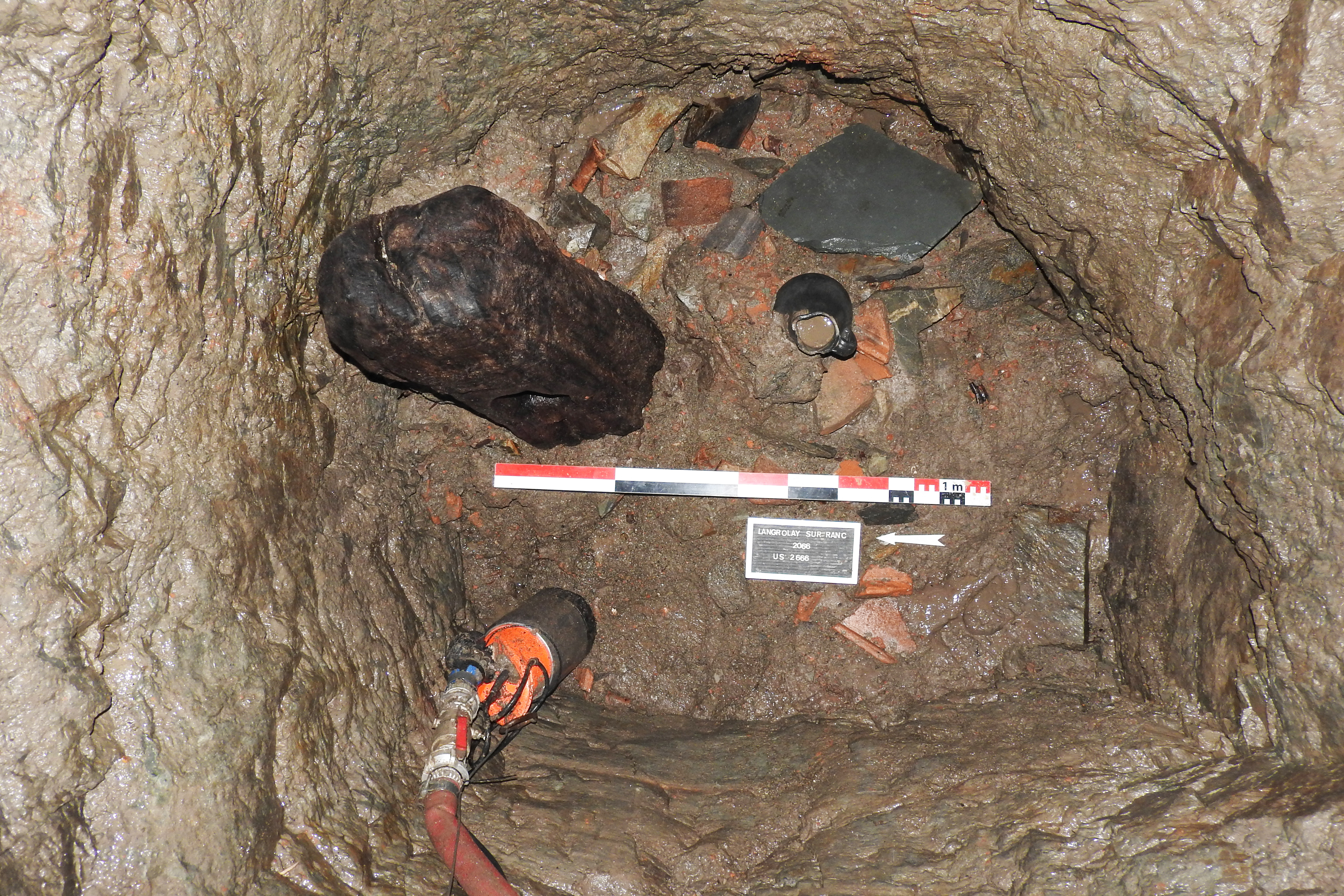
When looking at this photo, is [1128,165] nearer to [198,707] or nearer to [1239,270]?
[1239,270]

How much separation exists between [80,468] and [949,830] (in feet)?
7.66

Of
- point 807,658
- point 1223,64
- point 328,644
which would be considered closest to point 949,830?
point 807,658

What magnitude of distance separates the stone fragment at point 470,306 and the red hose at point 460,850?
1.18m

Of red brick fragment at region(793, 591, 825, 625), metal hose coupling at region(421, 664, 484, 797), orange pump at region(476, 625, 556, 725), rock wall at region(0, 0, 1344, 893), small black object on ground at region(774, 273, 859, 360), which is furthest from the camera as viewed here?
red brick fragment at region(793, 591, 825, 625)

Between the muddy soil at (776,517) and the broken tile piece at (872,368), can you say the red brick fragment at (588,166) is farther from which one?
the broken tile piece at (872,368)

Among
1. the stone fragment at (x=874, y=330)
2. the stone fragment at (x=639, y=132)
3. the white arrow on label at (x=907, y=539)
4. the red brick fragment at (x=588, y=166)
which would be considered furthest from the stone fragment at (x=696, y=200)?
the white arrow on label at (x=907, y=539)

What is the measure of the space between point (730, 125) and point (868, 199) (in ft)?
1.92

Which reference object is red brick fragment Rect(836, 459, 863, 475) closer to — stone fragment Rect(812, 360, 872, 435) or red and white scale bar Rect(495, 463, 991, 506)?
red and white scale bar Rect(495, 463, 991, 506)

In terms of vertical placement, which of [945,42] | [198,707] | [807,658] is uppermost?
[945,42]

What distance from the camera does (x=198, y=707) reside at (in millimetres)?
1909

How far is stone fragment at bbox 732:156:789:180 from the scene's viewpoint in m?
3.00

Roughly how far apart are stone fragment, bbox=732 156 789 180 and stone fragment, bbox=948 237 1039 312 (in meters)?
0.75

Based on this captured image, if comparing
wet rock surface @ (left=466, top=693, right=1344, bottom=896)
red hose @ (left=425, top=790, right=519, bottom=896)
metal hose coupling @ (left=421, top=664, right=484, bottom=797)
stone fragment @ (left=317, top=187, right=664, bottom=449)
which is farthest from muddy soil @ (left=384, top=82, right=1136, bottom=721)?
red hose @ (left=425, top=790, right=519, bottom=896)

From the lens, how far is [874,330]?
295cm
